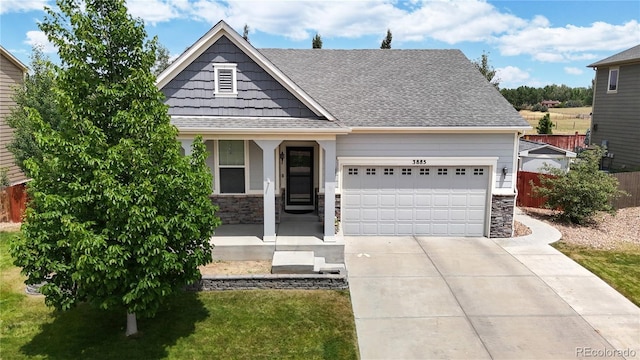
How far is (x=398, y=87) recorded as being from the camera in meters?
14.9

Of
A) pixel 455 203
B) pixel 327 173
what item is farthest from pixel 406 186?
pixel 327 173

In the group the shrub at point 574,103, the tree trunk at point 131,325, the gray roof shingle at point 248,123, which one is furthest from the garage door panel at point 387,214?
the shrub at point 574,103

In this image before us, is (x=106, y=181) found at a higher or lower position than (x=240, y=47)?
lower

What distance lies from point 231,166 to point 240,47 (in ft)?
11.4

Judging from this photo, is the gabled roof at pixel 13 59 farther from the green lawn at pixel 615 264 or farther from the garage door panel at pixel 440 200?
the green lawn at pixel 615 264

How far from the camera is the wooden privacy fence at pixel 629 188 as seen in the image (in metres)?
17.3

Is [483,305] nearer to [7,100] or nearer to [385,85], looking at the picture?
[385,85]

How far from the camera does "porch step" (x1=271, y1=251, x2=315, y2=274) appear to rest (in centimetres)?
1044

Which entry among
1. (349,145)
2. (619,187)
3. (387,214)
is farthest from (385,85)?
(619,187)

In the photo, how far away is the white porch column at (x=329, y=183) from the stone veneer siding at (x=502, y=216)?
5105mm

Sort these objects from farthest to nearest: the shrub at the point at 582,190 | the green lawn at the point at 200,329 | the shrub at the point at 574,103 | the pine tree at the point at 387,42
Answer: the shrub at the point at 574,103
the pine tree at the point at 387,42
the shrub at the point at 582,190
the green lawn at the point at 200,329

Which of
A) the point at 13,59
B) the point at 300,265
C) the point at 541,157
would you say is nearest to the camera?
the point at 300,265

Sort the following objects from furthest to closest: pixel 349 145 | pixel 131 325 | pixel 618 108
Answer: pixel 618 108 < pixel 349 145 < pixel 131 325

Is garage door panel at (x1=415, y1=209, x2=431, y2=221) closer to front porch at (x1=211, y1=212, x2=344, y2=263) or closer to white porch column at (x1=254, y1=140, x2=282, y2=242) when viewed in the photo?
front porch at (x1=211, y1=212, x2=344, y2=263)
